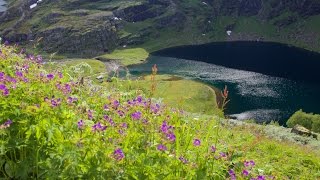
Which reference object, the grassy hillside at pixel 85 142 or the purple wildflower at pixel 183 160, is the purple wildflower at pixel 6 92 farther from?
the purple wildflower at pixel 183 160

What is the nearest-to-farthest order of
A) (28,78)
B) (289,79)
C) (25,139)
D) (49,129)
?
(49,129)
(25,139)
(28,78)
(289,79)

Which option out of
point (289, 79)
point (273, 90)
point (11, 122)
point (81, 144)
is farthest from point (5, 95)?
point (289, 79)

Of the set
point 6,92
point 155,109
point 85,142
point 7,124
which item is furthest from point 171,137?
point 6,92

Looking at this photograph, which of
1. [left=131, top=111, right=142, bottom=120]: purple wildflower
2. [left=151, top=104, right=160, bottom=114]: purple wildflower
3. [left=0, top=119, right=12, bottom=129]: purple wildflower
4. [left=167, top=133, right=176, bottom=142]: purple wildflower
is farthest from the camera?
[left=151, top=104, right=160, bottom=114]: purple wildflower

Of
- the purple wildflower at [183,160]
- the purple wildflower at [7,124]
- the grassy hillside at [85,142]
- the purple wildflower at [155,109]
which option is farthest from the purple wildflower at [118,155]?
the purple wildflower at [155,109]

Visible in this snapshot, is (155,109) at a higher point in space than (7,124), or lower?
lower

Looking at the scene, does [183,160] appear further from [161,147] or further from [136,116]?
[136,116]

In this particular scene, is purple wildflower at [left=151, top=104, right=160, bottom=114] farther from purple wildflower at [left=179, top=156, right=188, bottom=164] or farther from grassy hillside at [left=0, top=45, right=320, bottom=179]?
purple wildflower at [left=179, top=156, right=188, bottom=164]

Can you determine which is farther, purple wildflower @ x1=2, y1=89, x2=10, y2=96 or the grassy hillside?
purple wildflower @ x1=2, y1=89, x2=10, y2=96

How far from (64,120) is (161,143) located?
2.11m

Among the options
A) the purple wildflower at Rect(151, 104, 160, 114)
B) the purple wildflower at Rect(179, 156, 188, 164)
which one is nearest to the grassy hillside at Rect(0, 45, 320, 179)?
the purple wildflower at Rect(179, 156, 188, 164)

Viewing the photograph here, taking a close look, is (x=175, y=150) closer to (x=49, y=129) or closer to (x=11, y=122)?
(x=49, y=129)

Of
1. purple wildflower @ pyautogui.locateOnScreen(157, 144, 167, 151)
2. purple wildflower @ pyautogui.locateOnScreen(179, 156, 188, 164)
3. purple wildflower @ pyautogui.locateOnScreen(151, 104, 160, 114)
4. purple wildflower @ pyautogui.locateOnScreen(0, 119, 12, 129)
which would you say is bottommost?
purple wildflower @ pyautogui.locateOnScreen(179, 156, 188, 164)

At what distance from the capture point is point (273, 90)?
15712cm
